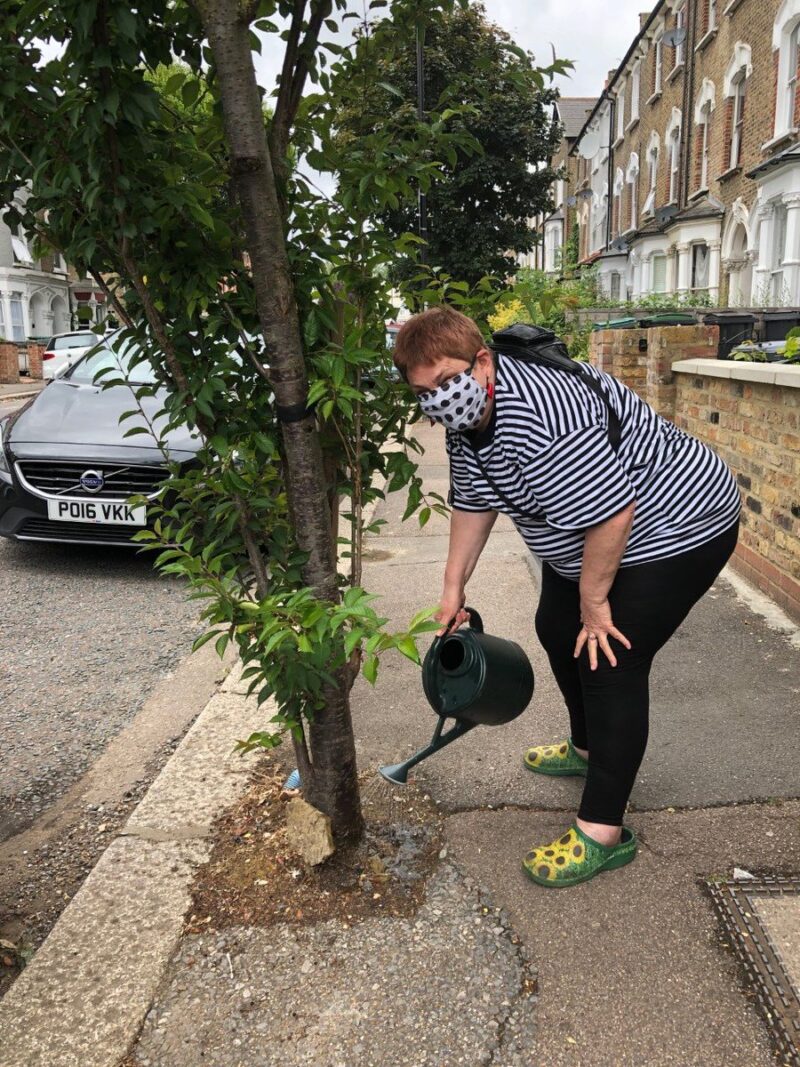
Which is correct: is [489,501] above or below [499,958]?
above

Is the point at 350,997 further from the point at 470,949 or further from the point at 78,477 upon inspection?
the point at 78,477

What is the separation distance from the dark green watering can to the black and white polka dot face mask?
0.66m

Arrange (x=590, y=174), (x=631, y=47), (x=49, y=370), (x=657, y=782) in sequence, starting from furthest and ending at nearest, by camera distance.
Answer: (x=590, y=174) → (x=631, y=47) → (x=49, y=370) → (x=657, y=782)

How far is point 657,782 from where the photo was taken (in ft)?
9.86

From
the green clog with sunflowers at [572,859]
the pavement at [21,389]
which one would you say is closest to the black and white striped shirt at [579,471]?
the green clog with sunflowers at [572,859]

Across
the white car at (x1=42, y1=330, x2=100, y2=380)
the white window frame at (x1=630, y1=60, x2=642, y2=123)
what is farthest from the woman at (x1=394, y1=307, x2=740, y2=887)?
the white window frame at (x1=630, y1=60, x2=642, y2=123)

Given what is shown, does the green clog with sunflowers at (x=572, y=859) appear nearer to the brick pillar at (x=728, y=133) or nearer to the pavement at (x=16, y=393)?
the pavement at (x=16, y=393)

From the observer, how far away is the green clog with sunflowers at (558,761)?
3053mm

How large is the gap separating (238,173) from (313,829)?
1.69 m

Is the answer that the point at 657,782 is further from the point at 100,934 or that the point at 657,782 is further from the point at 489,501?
the point at 100,934

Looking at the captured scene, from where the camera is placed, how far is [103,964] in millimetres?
2180

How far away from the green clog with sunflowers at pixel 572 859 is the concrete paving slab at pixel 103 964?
3.16 ft

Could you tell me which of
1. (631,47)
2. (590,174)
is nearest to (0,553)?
(631,47)

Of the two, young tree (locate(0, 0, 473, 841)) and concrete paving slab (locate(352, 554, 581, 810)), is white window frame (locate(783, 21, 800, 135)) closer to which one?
concrete paving slab (locate(352, 554, 581, 810))
